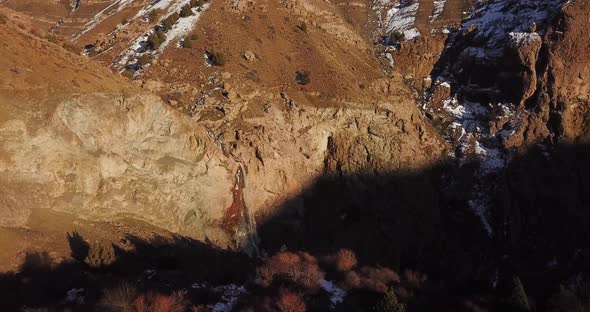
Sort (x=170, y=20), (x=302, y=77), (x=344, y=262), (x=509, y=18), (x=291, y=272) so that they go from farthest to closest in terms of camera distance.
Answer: (x=509, y=18)
(x=170, y=20)
(x=302, y=77)
(x=344, y=262)
(x=291, y=272)

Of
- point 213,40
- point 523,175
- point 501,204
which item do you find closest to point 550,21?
point 523,175

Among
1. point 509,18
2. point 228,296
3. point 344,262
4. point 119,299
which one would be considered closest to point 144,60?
point 344,262

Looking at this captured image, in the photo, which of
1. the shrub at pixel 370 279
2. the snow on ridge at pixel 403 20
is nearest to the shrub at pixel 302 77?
the snow on ridge at pixel 403 20

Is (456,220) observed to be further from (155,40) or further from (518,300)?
(155,40)

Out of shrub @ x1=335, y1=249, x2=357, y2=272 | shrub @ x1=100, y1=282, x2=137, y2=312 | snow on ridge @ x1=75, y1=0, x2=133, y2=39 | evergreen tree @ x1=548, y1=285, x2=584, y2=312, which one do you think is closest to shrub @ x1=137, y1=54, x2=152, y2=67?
snow on ridge @ x1=75, y1=0, x2=133, y2=39

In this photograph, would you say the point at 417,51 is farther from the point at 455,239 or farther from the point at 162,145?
the point at 162,145
